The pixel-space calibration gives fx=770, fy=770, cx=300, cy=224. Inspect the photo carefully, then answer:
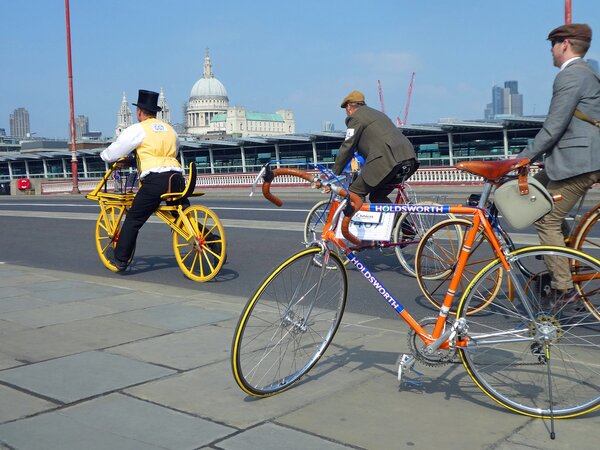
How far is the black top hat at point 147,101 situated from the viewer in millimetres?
8477

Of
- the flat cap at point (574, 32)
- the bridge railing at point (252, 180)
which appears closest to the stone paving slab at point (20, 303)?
the flat cap at point (574, 32)

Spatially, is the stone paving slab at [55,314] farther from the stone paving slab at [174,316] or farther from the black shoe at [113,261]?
the black shoe at [113,261]

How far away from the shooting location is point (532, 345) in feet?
12.7

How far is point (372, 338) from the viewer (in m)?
5.43

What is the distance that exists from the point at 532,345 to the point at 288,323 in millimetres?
1296

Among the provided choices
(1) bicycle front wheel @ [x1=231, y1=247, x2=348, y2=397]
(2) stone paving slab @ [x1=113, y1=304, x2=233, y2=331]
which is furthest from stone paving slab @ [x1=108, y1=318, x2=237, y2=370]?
(1) bicycle front wheel @ [x1=231, y1=247, x2=348, y2=397]

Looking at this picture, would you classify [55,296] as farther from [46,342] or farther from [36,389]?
[36,389]

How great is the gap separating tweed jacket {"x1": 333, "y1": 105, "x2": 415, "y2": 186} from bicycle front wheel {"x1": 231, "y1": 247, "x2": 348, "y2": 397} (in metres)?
3.01

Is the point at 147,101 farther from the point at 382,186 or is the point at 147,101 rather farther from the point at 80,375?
the point at 80,375

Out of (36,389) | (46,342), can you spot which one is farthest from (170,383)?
(46,342)


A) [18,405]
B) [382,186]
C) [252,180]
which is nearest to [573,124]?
[382,186]

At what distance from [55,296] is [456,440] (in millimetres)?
4891

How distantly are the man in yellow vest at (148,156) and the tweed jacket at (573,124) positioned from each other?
14.3 feet

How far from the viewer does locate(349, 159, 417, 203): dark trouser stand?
7.28 meters
